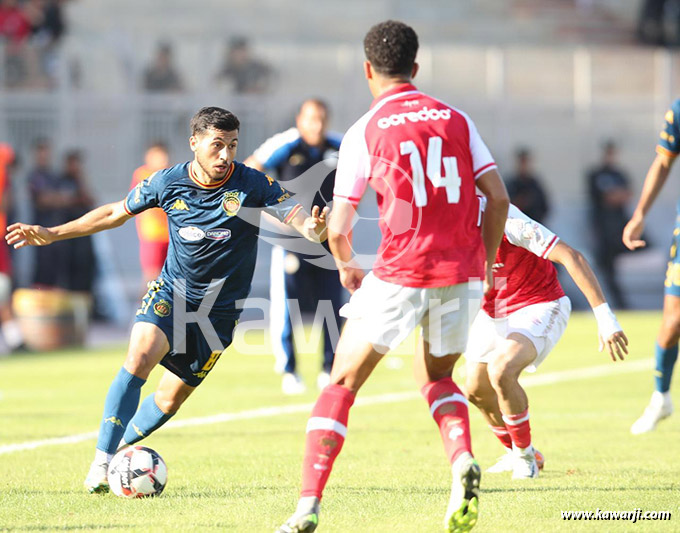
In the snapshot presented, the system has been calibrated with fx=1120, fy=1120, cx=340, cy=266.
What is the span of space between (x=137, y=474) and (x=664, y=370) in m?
4.20

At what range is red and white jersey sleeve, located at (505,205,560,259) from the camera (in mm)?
6293

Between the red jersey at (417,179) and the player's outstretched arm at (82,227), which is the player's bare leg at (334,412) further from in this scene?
the player's outstretched arm at (82,227)

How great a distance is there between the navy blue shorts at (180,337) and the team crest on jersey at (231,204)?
1.83 ft

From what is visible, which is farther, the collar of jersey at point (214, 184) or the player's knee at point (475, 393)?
the player's knee at point (475, 393)

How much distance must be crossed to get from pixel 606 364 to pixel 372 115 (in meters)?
9.13

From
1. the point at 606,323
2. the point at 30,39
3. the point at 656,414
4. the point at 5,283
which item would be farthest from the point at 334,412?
the point at 30,39

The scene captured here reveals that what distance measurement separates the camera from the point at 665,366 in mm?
8281

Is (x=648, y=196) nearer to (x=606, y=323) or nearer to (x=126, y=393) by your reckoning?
(x=606, y=323)

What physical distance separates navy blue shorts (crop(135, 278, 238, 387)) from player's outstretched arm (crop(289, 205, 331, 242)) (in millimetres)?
770

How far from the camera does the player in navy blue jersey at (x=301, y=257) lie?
1081 centimetres

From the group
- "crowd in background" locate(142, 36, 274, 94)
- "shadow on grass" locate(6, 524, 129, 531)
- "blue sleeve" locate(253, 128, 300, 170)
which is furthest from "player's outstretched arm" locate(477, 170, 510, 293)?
"crowd in background" locate(142, 36, 274, 94)

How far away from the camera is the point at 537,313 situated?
267 inches

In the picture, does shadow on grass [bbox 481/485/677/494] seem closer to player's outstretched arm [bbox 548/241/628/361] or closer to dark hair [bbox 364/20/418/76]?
player's outstretched arm [bbox 548/241/628/361]

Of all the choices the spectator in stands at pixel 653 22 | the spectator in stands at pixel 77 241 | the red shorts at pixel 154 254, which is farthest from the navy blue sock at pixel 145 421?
the spectator in stands at pixel 653 22
